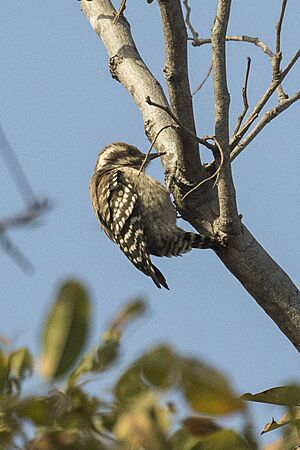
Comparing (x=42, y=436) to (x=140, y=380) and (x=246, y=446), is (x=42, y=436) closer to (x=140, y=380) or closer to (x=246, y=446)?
(x=140, y=380)

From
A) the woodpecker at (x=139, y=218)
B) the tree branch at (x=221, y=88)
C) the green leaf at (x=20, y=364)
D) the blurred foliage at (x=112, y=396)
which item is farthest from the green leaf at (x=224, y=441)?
the woodpecker at (x=139, y=218)

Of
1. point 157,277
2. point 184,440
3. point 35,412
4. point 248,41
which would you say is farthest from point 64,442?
point 157,277

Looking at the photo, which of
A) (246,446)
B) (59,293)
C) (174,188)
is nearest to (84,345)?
(59,293)

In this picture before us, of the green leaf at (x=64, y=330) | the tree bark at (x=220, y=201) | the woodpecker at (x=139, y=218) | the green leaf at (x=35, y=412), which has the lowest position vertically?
the green leaf at (x=35, y=412)

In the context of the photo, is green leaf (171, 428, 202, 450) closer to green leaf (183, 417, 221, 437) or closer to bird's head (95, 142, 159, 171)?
green leaf (183, 417, 221, 437)

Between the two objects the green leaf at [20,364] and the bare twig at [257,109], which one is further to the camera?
the bare twig at [257,109]

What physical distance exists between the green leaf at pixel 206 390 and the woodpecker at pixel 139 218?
5.18 m

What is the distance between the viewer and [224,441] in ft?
3.20

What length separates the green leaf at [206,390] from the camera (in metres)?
0.88

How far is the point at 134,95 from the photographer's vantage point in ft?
15.4

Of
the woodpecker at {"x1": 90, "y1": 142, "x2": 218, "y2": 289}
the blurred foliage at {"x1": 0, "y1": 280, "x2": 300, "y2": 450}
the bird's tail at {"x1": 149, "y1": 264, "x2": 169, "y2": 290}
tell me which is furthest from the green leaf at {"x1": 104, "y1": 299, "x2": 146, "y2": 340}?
the bird's tail at {"x1": 149, "y1": 264, "x2": 169, "y2": 290}

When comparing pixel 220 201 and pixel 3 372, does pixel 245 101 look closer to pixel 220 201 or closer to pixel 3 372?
pixel 220 201

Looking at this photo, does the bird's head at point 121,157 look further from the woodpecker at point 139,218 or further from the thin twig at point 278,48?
the thin twig at point 278,48

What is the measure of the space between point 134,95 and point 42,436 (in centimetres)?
389
